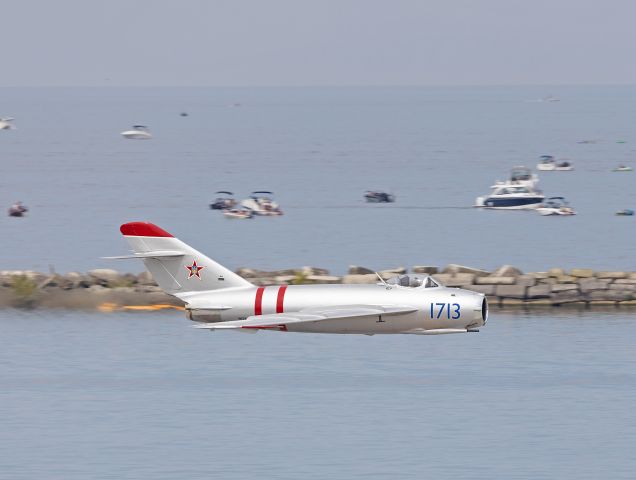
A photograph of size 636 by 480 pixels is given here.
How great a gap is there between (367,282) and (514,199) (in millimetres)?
75247

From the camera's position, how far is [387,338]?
2290 inches

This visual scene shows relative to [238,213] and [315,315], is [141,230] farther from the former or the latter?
[238,213]

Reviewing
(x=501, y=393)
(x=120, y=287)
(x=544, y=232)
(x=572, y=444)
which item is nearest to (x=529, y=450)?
(x=572, y=444)

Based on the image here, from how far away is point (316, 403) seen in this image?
153ft

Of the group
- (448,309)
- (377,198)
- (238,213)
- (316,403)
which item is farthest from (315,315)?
(377,198)

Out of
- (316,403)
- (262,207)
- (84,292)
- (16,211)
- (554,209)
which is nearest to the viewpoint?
(316,403)

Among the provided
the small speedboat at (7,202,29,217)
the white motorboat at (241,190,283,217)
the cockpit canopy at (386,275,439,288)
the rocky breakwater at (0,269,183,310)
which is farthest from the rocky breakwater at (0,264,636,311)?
the small speedboat at (7,202,29,217)

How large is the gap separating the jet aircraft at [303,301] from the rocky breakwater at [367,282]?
14.6 m

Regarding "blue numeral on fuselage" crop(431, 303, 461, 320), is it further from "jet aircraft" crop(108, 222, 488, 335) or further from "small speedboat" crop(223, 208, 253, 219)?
"small speedboat" crop(223, 208, 253, 219)

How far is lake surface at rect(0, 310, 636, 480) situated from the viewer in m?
40.5

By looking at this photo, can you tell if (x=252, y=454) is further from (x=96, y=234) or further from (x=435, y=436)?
(x=96, y=234)

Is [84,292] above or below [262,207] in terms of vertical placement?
below

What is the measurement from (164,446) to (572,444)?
37.2ft

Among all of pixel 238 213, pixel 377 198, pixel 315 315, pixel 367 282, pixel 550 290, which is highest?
pixel 377 198
